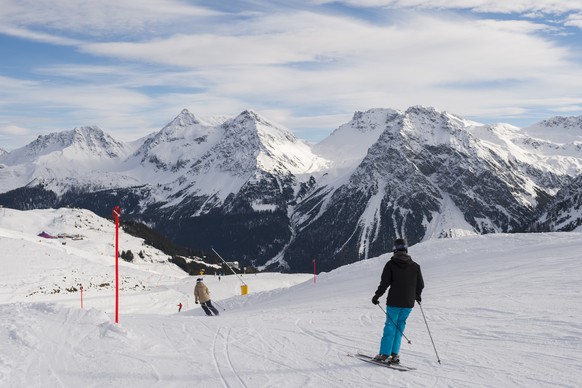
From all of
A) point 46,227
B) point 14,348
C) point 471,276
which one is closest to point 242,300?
point 471,276

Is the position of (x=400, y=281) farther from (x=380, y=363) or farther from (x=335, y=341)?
(x=335, y=341)

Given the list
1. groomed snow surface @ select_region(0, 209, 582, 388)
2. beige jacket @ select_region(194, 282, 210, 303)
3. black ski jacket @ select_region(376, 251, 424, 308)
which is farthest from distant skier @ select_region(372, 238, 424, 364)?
beige jacket @ select_region(194, 282, 210, 303)

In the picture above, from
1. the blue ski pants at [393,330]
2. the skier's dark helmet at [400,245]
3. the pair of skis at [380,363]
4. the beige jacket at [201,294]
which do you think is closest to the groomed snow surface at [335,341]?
the pair of skis at [380,363]

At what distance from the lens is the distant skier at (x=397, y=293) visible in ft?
35.2

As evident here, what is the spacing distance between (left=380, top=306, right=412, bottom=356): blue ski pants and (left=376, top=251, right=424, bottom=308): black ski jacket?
0.64 ft

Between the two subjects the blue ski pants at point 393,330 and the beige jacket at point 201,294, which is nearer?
the blue ski pants at point 393,330

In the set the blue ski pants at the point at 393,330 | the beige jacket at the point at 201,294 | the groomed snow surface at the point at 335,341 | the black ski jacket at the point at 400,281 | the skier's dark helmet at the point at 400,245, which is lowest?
the beige jacket at the point at 201,294

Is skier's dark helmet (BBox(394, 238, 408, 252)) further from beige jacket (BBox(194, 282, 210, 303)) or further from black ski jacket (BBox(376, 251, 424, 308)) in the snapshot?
beige jacket (BBox(194, 282, 210, 303))

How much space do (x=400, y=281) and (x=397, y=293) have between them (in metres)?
0.24

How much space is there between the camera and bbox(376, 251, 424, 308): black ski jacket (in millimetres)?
10711

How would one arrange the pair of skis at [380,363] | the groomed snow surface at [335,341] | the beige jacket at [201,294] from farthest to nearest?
the beige jacket at [201,294]
the pair of skis at [380,363]
the groomed snow surface at [335,341]

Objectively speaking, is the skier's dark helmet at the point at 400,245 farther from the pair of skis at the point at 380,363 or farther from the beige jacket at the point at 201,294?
the beige jacket at the point at 201,294

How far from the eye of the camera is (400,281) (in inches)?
422

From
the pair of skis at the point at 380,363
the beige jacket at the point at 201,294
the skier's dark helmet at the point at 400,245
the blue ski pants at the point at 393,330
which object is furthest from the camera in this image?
the beige jacket at the point at 201,294
